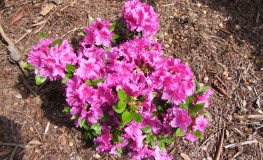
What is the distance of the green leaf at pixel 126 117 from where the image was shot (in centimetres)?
186

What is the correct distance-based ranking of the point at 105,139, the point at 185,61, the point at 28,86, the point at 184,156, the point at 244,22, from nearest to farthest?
the point at 105,139, the point at 184,156, the point at 28,86, the point at 185,61, the point at 244,22

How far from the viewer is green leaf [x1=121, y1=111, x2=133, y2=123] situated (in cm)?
186

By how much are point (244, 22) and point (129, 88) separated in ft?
6.80

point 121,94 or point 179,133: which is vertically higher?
point 121,94

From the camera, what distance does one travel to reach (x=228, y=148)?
262 cm

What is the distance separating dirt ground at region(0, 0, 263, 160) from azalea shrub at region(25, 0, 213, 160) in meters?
0.42

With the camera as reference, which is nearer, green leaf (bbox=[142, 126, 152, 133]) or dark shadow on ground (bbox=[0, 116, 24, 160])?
green leaf (bbox=[142, 126, 152, 133])

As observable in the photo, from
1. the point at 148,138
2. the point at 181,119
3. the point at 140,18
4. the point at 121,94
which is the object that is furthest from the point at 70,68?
the point at 181,119

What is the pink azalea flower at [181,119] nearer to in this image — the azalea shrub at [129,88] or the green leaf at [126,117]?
the azalea shrub at [129,88]

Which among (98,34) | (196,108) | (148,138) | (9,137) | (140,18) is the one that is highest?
(140,18)

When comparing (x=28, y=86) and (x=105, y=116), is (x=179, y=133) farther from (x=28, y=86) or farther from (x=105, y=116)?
(x=28, y=86)

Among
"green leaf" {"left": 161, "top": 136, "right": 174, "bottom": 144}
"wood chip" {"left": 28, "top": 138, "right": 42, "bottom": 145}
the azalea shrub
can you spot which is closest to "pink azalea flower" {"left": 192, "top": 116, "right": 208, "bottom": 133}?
the azalea shrub

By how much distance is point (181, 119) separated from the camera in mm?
1945

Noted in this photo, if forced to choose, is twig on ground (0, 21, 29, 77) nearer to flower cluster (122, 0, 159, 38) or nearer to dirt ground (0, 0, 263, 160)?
dirt ground (0, 0, 263, 160)
